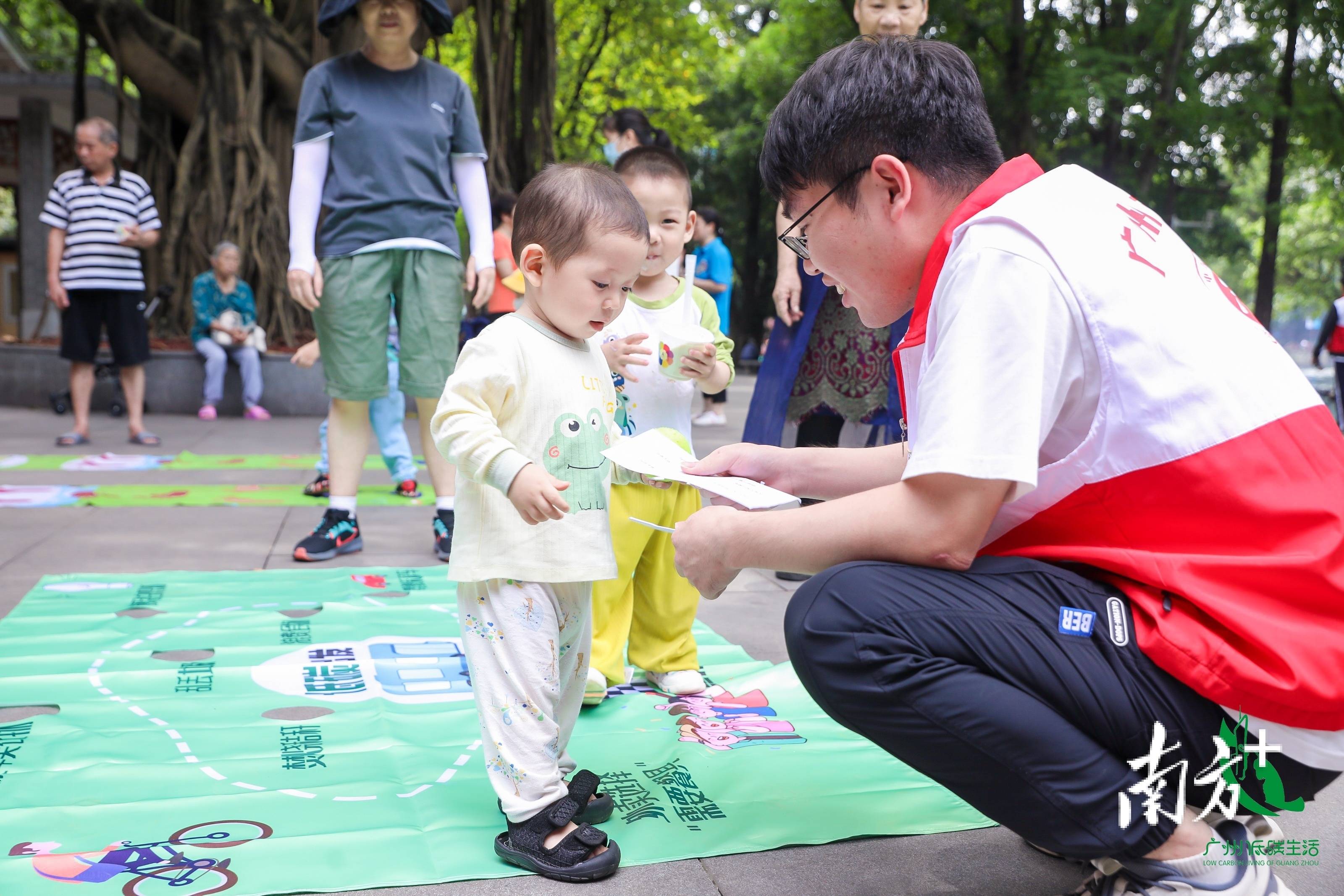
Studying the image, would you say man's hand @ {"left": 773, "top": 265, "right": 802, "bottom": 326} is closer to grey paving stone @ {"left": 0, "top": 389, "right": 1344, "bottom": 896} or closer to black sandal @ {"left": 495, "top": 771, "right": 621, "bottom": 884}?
grey paving stone @ {"left": 0, "top": 389, "right": 1344, "bottom": 896}

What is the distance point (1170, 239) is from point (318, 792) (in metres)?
1.62

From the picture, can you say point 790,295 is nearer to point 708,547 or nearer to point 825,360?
point 825,360

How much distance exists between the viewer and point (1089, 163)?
1728 cm

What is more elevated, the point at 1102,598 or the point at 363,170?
the point at 363,170

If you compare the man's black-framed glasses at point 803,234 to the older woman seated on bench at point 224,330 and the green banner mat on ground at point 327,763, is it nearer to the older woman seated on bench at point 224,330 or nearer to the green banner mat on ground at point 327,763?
the green banner mat on ground at point 327,763

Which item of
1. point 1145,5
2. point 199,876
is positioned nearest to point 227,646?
point 199,876

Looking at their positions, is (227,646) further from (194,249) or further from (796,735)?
(194,249)

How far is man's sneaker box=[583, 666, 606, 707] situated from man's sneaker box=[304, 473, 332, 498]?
2.89 m

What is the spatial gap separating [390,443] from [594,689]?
297 centimetres

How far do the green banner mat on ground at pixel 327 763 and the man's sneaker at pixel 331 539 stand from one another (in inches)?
29.3

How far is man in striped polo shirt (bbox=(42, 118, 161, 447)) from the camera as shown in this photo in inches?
240

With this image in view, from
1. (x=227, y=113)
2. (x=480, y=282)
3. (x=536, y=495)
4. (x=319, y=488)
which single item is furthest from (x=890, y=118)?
(x=227, y=113)

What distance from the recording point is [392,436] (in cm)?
502

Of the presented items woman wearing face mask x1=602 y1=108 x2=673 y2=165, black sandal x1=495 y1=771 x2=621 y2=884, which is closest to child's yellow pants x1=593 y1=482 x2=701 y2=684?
black sandal x1=495 y1=771 x2=621 y2=884
